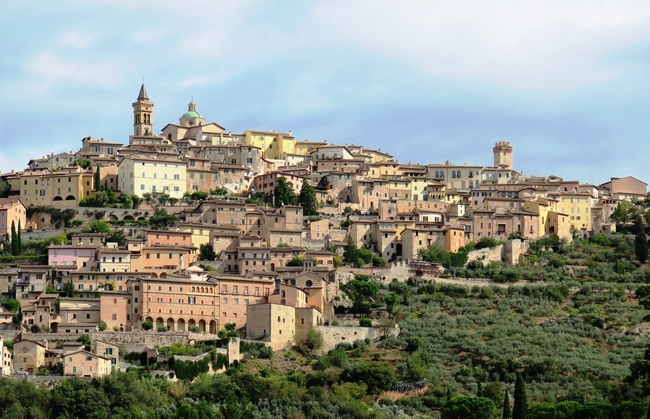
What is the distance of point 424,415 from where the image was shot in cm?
6294

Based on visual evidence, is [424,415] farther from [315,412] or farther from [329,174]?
[329,174]

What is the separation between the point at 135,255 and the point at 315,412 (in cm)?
1737

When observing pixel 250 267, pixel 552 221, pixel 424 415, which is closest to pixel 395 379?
pixel 424 415

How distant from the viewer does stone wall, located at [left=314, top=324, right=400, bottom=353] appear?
230 feet

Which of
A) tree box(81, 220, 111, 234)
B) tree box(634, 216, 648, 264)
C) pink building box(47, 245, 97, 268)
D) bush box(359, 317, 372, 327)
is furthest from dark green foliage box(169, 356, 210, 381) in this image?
tree box(634, 216, 648, 264)

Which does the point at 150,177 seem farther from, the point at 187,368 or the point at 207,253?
the point at 187,368

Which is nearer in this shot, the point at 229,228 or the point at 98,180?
the point at 229,228

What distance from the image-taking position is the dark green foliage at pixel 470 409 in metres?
58.7

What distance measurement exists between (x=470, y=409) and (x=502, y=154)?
2004 inches

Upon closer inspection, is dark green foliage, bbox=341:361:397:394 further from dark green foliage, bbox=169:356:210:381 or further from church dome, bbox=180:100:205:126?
church dome, bbox=180:100:205:126

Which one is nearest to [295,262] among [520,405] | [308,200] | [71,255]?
[308,200]

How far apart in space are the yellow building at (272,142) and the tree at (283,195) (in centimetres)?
1352

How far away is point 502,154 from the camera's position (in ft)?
354

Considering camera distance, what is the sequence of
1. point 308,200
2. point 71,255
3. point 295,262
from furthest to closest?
point 308,200 → point 295,262 → point 71,255
